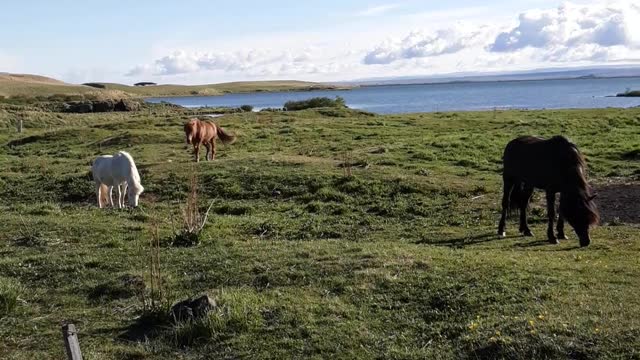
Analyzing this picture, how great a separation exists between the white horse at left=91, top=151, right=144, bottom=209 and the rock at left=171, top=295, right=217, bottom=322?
8772 millimetres

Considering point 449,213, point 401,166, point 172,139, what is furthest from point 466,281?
point 172,139

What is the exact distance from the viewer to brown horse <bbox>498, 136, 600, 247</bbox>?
10.5 m

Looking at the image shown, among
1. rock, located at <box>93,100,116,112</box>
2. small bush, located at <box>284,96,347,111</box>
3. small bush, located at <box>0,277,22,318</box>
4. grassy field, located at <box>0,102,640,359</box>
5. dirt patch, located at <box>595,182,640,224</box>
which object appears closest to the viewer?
grassy field, located at <box>0,102,640,359</box>

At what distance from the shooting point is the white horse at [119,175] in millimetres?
15961

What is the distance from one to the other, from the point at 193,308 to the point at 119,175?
918cm

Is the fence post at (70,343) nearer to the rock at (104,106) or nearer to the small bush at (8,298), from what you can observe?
the small bush at (8,298)

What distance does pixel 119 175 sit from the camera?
1603cm

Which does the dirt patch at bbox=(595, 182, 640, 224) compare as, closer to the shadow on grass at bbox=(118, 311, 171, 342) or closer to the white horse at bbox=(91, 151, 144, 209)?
the shadow on grass at bbox=(118, 311, 171, 342)

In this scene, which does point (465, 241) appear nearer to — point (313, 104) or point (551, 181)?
point (551, 181)

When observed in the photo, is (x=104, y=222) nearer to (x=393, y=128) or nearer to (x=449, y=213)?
(x=449, y=213)

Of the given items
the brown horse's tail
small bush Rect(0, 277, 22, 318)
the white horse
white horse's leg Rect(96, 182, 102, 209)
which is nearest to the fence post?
small bush Rect(0, 277, 22, 318)

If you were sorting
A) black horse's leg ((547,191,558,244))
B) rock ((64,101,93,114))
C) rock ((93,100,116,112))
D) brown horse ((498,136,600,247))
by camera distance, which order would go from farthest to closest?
rock ((93,100,116,112)) < rock ((64,101,93,114)) < black horse's leg ((547,191,558,244)) < brown horse ((498,136,600,247))

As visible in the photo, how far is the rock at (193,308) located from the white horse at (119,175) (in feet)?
28.8

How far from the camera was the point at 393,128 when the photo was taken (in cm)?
3338
